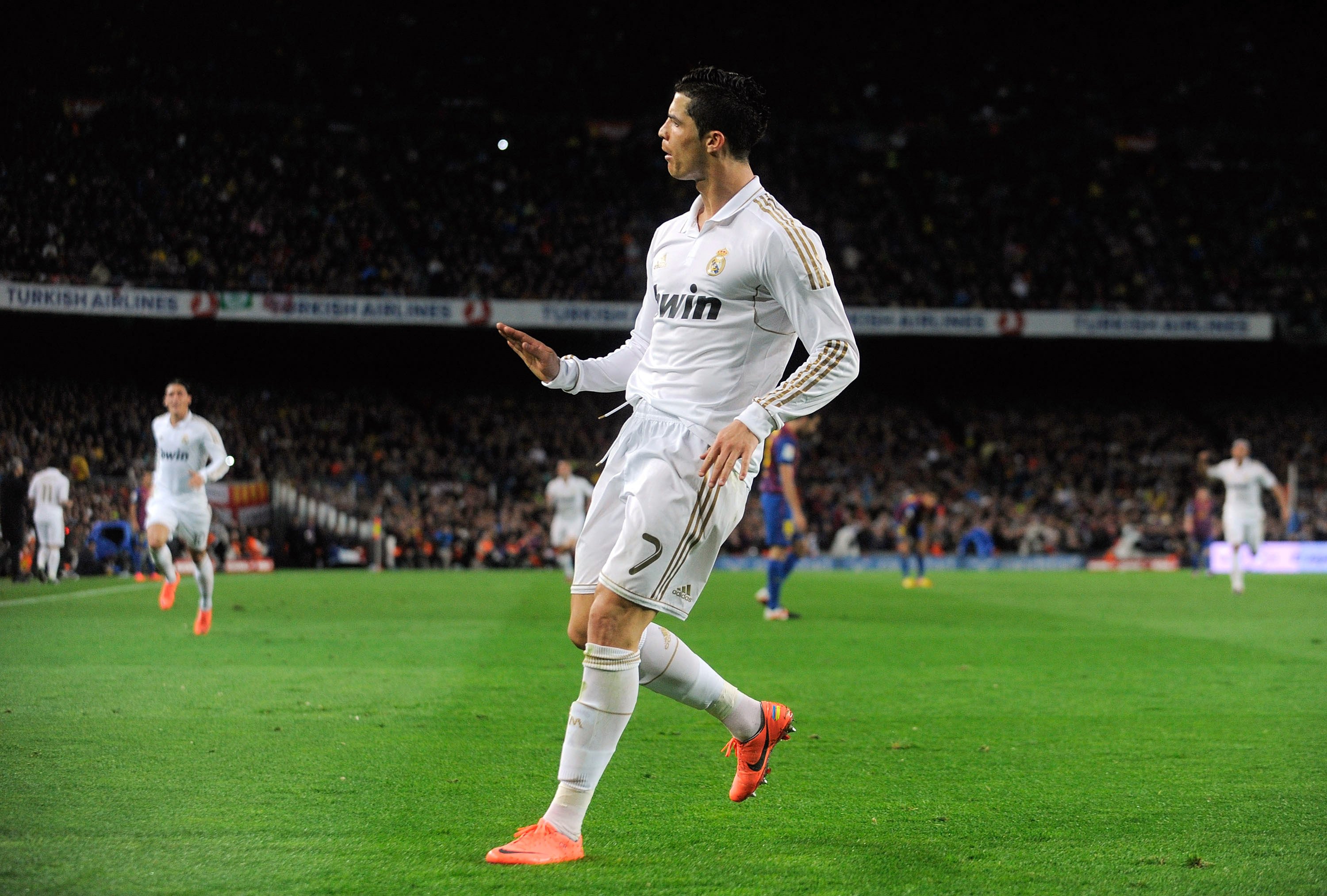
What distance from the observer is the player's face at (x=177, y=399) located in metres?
12.4

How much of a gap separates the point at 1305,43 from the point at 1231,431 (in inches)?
541

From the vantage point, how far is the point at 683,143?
168 inches

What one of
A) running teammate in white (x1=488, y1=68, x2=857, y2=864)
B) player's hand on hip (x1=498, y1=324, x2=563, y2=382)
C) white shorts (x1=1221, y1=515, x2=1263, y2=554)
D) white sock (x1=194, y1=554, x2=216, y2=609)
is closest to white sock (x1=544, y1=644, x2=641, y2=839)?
running teammate in white (x1=488, y1=68, x2=857, y2=864)

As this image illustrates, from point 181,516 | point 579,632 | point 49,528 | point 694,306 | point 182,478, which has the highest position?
point 694,306

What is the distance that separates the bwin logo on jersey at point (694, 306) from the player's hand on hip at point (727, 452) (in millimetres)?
481

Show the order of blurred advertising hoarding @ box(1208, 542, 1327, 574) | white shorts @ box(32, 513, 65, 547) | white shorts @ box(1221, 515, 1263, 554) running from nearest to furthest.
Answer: white shorts @ box(32, 513, 65, 547) < white shorts @ box(1221, 515, 1263, 554) < blurred advertising hoarding @ box(1208, 542, 1327, 574)

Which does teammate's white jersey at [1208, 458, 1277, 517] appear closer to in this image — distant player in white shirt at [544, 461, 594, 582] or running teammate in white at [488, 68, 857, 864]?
distant player in white shirt at [544, 461, 594, 582]

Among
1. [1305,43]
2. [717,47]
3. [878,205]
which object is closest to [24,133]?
[717,47]

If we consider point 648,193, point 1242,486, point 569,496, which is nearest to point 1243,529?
point 1242,486

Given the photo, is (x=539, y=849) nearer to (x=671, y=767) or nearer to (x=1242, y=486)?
(x=671, y=767)

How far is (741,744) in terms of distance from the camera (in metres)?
4.62

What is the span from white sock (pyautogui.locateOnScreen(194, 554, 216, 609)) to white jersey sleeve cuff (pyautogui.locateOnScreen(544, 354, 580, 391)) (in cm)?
777

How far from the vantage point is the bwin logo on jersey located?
4.23 m

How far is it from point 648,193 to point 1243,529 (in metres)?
21.2
